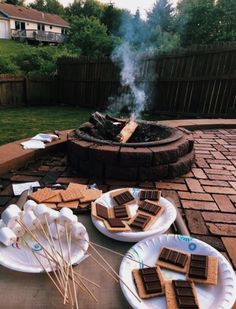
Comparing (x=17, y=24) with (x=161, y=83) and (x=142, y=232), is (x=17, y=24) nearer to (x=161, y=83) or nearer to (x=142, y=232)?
(x=161, y=83)

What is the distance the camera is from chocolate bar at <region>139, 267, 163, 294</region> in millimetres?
1138

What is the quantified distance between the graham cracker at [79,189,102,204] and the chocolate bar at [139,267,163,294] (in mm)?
923

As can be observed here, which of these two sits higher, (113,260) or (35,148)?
(113,260)

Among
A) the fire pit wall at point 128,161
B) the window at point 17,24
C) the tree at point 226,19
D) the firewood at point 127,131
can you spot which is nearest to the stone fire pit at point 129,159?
the fire pit wall at point 128,161

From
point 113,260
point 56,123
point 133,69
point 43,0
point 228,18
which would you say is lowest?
point 56,123

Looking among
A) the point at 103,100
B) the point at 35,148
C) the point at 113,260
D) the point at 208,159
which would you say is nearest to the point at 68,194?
the point at 113,260

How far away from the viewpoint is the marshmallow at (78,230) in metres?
1.33

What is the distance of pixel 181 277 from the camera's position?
123 centimetres

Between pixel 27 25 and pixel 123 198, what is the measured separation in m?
41.0

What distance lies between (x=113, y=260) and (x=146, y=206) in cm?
49

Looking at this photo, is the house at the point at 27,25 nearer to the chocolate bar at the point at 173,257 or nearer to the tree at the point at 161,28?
the tree at the point at 161,28

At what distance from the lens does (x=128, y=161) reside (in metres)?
2.80

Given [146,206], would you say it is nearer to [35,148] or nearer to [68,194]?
[68,194]

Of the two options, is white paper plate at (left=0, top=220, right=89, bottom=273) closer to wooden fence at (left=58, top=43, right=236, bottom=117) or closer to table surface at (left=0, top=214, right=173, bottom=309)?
table surface at (left=0, top=214, right=173, bottom=309)
